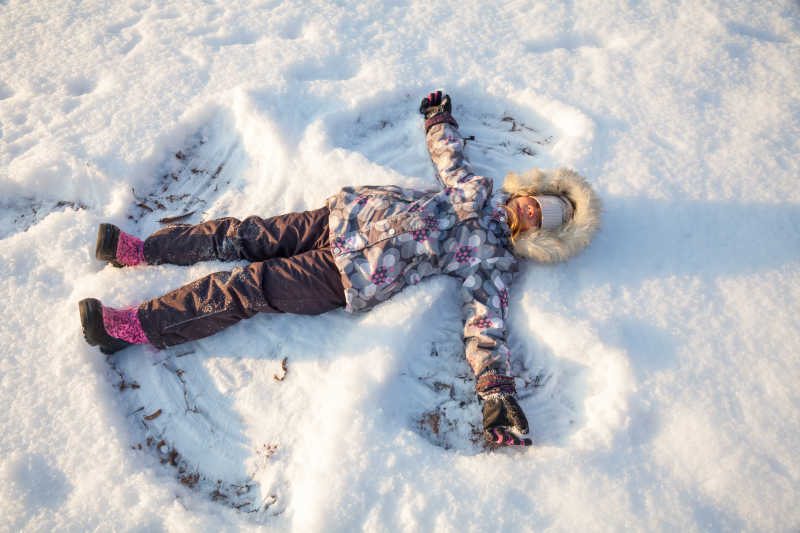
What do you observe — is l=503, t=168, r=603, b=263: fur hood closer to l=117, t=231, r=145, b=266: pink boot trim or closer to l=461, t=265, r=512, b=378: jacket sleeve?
l=461, t=265, r=512, b=378: jacket sleeve

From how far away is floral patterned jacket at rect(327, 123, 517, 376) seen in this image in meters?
2.14

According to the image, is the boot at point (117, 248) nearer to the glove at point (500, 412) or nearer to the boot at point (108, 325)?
the boot at point (108, 325)

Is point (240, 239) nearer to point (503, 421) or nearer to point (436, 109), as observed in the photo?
point (436, 109)

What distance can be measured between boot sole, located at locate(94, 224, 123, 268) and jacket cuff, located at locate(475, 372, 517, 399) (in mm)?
2075

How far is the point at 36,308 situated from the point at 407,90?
8.55 feet

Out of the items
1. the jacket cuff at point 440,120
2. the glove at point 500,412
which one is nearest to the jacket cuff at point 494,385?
the glove at point 500,412

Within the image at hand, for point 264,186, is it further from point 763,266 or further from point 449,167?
point 763,266

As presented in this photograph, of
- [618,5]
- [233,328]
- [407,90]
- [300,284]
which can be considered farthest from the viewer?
[618,5]

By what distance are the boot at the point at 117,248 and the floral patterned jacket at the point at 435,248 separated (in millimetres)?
1091

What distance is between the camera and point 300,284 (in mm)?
2133

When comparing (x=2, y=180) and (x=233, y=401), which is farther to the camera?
(x=2, y=180)

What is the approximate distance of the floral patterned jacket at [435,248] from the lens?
214 cm

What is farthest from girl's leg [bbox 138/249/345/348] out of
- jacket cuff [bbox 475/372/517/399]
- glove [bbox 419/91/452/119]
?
glove [bbox 419/91/452/119]

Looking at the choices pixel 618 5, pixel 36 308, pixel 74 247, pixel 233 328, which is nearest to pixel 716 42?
pixel 618 5
